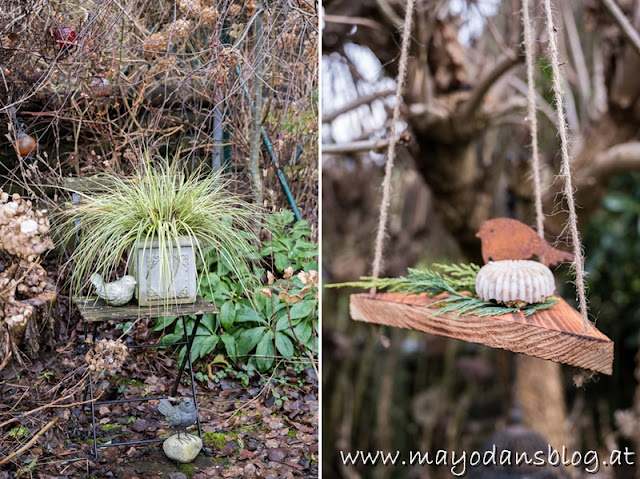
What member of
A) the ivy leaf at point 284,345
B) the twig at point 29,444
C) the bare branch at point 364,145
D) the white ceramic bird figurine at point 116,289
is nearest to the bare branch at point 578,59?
the bare branch at point 364,145

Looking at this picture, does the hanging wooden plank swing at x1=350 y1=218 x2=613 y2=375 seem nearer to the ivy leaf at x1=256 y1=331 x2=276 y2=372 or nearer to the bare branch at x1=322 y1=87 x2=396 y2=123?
the ivy leaf at x1=256 y1=331 x2=276 y2=372

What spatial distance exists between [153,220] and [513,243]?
32.2 inches

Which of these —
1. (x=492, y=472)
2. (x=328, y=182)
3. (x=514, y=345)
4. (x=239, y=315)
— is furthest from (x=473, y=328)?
(x=328, y=182)

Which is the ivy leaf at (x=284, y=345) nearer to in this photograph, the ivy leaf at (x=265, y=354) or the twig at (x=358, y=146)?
the ivy leaf at (x=265, y=354)

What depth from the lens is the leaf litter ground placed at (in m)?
1.38

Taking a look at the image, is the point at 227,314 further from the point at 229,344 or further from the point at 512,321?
the point at 512,321

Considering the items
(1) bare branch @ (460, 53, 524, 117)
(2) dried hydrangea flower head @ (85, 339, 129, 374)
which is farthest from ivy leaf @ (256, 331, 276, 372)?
(1) bare branch @ (460, 53, 524, 117)

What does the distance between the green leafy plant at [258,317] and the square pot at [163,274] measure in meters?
0.16

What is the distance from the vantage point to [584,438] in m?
2.37

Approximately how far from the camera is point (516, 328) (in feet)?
2.97

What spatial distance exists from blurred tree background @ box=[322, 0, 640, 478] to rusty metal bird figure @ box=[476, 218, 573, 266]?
30cm

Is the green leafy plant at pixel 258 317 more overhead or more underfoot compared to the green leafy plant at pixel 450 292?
more underfoot

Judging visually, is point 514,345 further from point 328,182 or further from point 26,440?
point 328,182

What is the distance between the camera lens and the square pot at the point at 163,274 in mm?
1352
